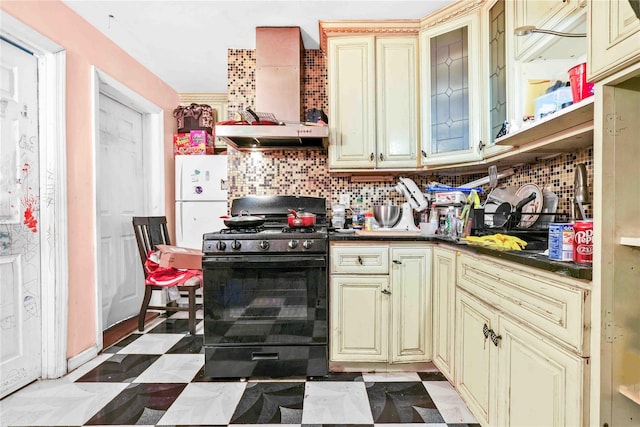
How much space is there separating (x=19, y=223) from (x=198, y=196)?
1.66m

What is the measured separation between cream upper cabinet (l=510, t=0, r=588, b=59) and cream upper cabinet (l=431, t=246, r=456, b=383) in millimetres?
1063

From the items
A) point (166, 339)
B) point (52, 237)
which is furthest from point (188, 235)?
point (52, 237)

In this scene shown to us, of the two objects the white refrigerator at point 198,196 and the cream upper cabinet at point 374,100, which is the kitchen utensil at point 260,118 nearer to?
the cream upper cabinet at point 374,100

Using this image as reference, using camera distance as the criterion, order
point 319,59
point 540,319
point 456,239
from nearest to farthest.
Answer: point 540,319 < point 456,239 < point 319,59

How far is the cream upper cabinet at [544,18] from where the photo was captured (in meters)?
1.27

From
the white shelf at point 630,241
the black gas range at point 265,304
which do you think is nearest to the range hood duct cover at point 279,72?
the black gas range at point 265,304

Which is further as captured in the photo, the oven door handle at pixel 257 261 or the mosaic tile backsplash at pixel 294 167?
the mosaic tile backsplash at pixel 294 167

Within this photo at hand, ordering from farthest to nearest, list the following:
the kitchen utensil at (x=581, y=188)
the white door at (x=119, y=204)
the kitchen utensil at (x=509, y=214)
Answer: the white door at (x=119, y=204)
the kitchen utensil at (x=509, y=214)
the kitchen utensil at (x=581, y=188)

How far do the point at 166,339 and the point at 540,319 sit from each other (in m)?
2.55

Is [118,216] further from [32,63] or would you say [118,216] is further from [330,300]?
[330,300]

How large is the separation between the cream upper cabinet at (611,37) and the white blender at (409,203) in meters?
1.58

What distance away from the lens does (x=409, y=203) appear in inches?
97.6

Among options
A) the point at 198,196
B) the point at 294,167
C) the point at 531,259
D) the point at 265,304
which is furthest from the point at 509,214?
the point at 198,196

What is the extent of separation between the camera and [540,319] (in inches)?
41.0
